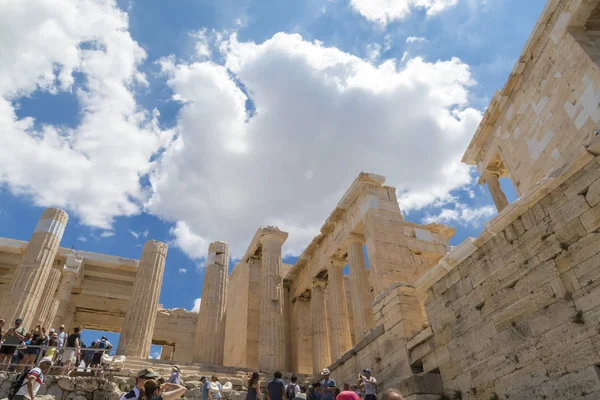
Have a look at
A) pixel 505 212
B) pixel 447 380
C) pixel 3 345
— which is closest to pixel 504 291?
pixel 505 212

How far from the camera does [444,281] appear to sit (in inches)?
374

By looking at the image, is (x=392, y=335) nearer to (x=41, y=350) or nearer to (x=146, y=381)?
(x=146, y=381)

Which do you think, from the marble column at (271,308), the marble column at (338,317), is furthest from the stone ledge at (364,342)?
the marble column at (271,308)

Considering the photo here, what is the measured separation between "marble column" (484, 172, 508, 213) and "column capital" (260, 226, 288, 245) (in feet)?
30.3

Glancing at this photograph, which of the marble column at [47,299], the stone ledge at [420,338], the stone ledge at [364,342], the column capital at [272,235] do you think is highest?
the column capital at [272,235]

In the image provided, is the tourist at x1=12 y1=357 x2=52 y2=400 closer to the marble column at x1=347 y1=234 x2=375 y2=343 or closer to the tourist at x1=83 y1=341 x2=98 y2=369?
the tourist at x1=83 y1=341 x2=98 y2=369

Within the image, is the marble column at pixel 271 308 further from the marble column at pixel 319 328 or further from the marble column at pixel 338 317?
the marble column at pixel 338 317

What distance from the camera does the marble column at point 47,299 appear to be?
69.6ft

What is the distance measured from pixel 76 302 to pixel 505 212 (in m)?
23.8

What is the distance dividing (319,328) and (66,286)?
1321cm

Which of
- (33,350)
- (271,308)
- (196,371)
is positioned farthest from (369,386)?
(271,308)

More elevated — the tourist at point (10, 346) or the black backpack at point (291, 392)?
the tourist at point (10, 346)

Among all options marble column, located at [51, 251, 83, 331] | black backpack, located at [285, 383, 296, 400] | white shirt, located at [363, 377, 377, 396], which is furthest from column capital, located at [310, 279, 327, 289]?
marble column, located at [51, 251, 83, 331]

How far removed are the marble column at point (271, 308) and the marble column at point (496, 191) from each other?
30.4 ft
